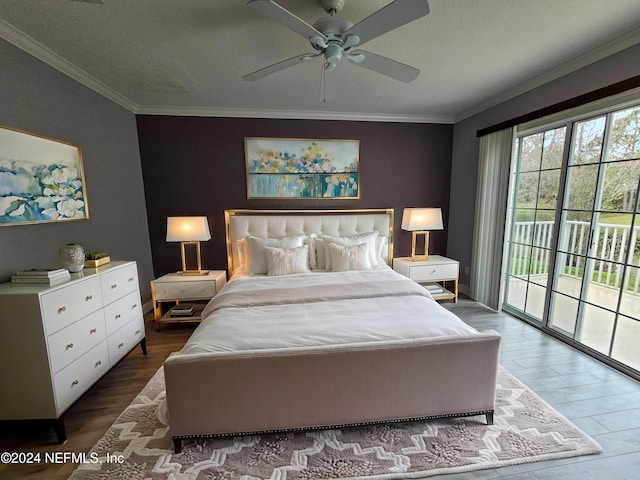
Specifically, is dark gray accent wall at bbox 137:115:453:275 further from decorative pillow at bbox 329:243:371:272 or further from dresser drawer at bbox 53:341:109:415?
dresser drawer at bbox 53:341:109:415

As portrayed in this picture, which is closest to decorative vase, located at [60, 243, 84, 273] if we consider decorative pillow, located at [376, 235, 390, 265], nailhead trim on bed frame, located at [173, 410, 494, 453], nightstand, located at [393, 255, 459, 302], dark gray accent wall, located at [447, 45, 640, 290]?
nailhead trim on bed frame, located at [173, 410, 494, 453]

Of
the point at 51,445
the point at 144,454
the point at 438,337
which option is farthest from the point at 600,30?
the point at 51,445

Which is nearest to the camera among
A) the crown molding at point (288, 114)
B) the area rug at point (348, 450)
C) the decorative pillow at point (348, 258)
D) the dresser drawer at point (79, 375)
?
the area rug at point (348, 450)

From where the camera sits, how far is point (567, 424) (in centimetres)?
182

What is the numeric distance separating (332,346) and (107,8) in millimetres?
2470

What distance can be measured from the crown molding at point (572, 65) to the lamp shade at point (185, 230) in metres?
3.87

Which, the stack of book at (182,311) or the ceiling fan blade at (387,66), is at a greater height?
the ceiling fan blade at (387,66)

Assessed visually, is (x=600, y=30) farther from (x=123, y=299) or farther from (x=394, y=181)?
(x=123, y=299)

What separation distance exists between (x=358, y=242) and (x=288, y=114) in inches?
77.6

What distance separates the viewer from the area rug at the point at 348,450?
5.06 feet

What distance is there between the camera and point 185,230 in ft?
11.3

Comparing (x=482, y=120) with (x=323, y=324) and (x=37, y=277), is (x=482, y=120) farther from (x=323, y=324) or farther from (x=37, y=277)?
(x=37, y=277)

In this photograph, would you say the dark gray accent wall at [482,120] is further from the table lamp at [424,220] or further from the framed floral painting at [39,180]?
the framed floral painting at [39,180]

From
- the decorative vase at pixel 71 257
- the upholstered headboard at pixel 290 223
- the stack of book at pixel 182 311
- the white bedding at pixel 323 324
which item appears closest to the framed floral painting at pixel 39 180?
the decorative vase at pixel 71 257
